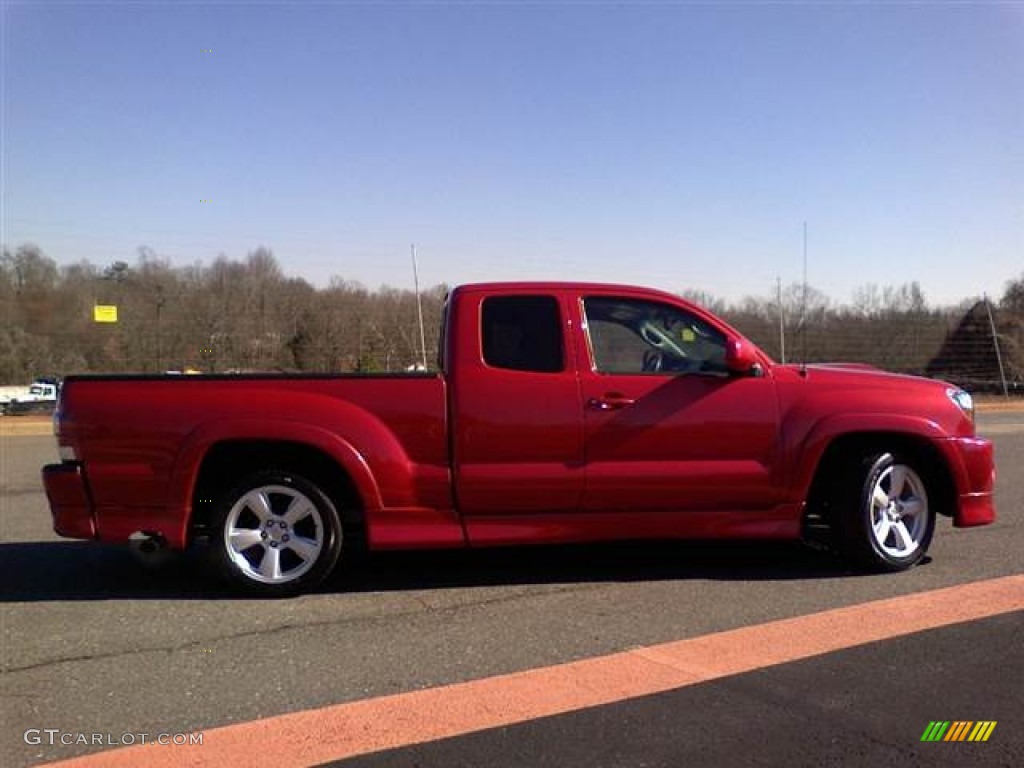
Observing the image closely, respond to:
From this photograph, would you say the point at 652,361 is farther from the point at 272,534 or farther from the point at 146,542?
the point at 146,542

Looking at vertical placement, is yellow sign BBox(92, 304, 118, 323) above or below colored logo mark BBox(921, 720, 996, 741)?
above

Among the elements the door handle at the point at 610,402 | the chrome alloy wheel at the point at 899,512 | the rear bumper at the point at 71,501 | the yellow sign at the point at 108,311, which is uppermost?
the yellow sign at the point at 108,311

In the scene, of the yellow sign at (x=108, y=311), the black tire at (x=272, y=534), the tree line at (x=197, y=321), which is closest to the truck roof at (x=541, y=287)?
the black tire at (x=272, y=534)

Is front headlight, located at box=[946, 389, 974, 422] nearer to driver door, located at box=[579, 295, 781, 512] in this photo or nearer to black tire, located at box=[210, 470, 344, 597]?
driver door, located at box=[579, 295, 781, 512]

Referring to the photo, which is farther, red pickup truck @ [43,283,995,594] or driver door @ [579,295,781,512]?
driver door @ [579,295,781,512]

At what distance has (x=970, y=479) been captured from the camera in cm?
570

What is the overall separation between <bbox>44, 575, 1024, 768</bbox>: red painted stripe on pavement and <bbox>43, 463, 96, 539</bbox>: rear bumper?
2200 millimetres

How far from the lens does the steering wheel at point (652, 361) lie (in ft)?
18.0

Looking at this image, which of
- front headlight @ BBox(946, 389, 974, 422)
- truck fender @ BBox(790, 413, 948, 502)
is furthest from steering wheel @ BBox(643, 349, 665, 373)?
front headlight @ BBox(946, 389, 974, 422)

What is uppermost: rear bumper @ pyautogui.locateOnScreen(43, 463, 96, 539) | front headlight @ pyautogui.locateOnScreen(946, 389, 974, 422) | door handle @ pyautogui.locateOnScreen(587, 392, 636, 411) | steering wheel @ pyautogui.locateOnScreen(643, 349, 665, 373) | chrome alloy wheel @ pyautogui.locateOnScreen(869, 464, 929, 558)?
steering wheel @ pyautogui.locateOnScreen(643, 349, 665, 373)

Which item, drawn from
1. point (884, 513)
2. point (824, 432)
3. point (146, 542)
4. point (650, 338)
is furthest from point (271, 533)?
point (884, 513)

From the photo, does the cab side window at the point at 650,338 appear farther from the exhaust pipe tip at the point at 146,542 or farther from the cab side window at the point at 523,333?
the exhaust pipe tip at the point at 146,542

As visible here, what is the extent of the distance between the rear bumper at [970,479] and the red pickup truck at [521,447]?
0.01 metres

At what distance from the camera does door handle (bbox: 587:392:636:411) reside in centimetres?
529
